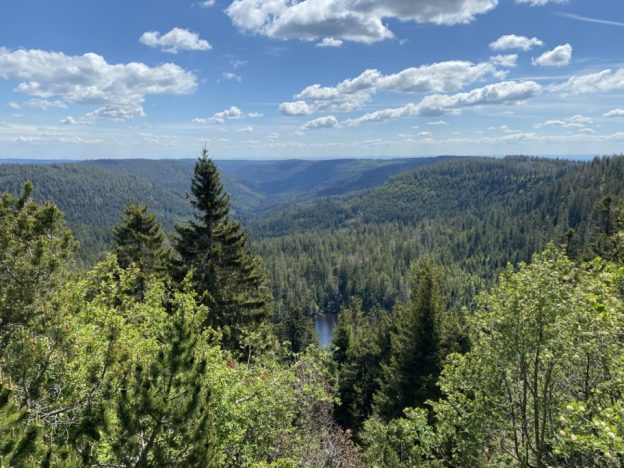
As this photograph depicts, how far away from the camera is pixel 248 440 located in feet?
38.2

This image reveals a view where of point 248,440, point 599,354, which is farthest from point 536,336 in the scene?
point 248,440

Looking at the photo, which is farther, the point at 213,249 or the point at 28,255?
the point at 213,249

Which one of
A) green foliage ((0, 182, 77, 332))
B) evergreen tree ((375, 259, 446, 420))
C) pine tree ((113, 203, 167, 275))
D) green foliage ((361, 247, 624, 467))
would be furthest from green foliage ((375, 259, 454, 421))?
green foliage ((0, 182, 77, 332))

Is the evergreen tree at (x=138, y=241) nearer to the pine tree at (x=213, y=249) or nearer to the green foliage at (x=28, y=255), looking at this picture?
the pine tree at (x=213, y=249)

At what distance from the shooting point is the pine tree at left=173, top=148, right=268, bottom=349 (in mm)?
24734

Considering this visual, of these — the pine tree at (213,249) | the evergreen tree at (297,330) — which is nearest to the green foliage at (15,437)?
the pine tree at (213,249)

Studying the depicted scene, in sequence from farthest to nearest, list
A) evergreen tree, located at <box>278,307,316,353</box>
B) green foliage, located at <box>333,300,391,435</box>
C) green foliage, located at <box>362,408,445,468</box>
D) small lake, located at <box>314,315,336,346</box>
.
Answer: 1. small lake, located at <box>314,315,336,346</box>
2. evergreen tree, located at <box>278,307,316,353</box>
3. green foliage, located at <box>333,300,391,435</box>
4. green foliage, located at <box>362,408,445,468</box>

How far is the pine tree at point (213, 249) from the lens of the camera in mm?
24734

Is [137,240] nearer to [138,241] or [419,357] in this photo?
[138,241]

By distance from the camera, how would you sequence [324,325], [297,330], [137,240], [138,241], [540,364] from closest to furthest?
[540,364]
[137,240]
[138,241]
[297,330]
[324,325]

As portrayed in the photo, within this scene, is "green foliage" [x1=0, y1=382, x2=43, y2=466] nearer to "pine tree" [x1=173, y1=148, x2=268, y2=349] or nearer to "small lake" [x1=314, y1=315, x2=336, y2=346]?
"pine tree" [x1=173, y1=148, x2=268, y2=349]

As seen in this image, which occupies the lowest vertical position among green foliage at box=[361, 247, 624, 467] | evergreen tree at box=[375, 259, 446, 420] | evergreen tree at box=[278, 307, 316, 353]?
evergreen tree at box=[278, 307, 316, 353]

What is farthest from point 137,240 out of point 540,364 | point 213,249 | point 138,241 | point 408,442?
point 540,364

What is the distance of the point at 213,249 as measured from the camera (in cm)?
2466
